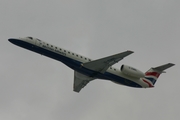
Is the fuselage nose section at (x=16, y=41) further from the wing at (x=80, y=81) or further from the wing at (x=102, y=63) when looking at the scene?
the wing at (x=80, y=81)

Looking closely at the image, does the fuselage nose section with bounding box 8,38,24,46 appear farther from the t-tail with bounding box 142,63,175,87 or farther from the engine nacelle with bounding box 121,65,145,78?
the t-tail with bounding box 142,63,175,87

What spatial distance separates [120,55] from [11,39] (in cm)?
1030

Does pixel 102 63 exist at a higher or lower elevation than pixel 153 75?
higher

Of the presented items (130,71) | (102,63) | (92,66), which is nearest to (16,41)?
(92,66)

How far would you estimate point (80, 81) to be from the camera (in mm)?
36781

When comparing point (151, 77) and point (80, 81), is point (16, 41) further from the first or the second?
point (151, 77)

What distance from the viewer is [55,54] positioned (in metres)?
31.8

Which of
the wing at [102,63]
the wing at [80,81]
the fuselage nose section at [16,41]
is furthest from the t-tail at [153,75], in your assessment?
the fuselage nose section at [16,41]

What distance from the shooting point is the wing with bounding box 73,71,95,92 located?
116 ft

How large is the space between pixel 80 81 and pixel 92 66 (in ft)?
16.0

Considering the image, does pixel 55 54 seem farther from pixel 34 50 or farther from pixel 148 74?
pixel 148 74

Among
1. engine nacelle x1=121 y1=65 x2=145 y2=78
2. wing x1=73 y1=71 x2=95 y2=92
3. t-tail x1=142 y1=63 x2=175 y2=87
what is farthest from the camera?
t-tail x1=142 y1=63 x2=175 y2=87

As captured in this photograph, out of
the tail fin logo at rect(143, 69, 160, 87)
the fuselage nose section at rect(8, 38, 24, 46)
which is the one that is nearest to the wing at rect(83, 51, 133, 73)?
the tail fin logo at rect(143, 69, 160, 87)

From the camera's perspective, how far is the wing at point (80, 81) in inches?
1388
